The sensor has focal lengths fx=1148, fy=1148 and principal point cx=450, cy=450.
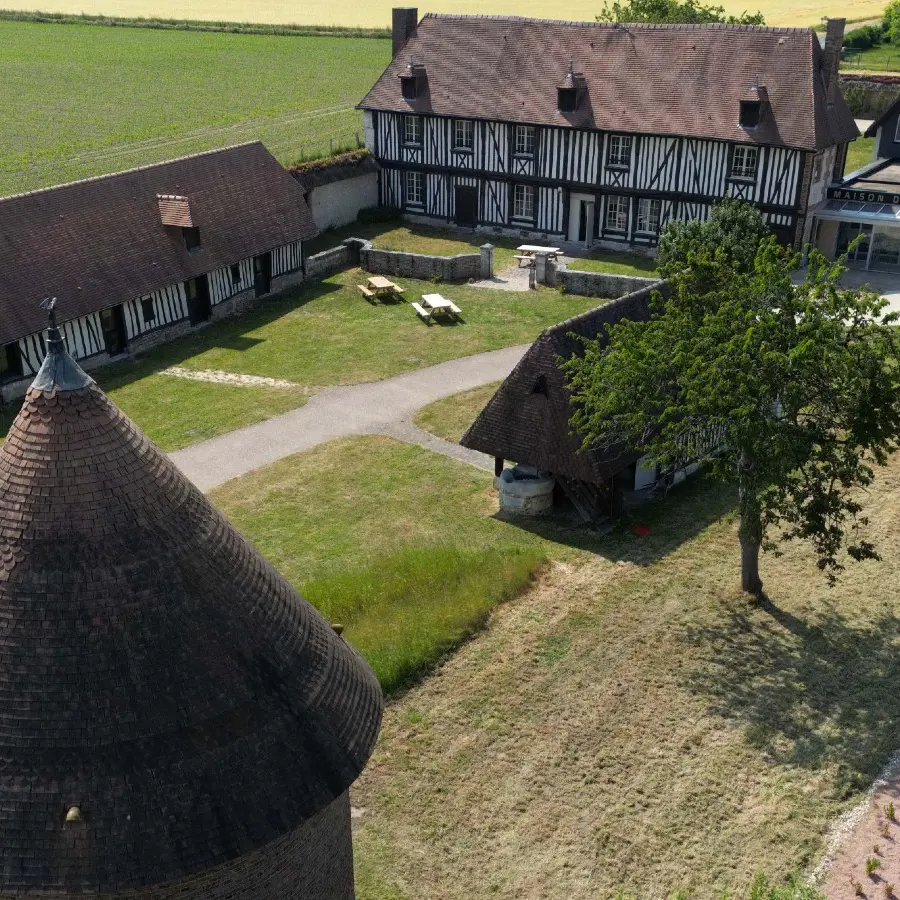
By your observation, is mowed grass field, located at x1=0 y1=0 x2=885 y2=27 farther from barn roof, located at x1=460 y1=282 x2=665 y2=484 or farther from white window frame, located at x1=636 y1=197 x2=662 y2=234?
barn roof, located at x1=460 y1=282 x2=665 y2=484

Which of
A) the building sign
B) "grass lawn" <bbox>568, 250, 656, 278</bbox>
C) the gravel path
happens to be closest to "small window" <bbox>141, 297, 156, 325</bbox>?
the gravel path

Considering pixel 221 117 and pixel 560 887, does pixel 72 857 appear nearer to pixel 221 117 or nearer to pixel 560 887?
pixel 560 887

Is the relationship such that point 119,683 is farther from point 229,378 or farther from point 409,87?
point 409,87

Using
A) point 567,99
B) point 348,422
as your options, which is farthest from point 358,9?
point 348,422

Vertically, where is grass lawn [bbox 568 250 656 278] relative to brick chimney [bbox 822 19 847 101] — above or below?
below

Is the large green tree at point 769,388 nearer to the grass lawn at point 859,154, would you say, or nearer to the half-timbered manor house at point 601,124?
the half-timbered manor house at point 601,124

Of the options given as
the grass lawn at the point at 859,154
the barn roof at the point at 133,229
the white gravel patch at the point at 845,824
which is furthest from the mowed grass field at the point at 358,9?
the white gravel patch at the point at 845,824

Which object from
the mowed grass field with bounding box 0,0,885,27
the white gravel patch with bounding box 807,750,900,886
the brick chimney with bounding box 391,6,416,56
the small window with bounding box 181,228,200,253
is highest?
the brick chimney with bounding box 391,6,416,56
